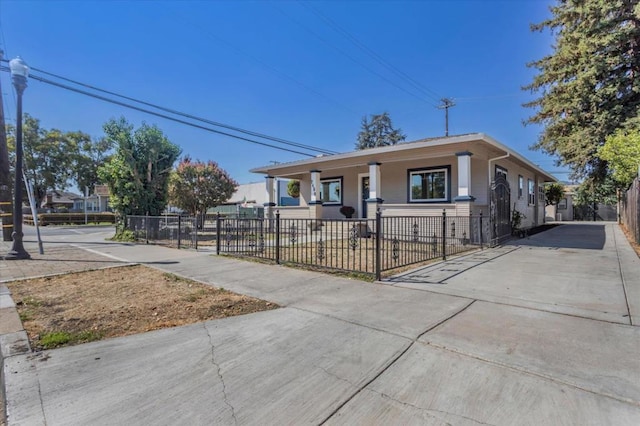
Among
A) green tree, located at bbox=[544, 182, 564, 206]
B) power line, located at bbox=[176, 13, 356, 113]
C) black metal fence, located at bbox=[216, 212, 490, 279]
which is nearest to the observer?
black metal fence, located at bbox=[216, 212, 490, 279]

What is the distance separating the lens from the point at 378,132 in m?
46.0

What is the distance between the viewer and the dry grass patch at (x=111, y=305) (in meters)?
3.49

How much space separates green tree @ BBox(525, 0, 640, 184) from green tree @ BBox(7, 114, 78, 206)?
46.8 m

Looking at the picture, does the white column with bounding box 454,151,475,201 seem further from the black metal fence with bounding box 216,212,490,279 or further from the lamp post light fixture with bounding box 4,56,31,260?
the lamp post light fixture with bounding box 4,56,31,260

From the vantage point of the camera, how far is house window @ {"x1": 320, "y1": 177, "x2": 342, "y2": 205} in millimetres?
16266

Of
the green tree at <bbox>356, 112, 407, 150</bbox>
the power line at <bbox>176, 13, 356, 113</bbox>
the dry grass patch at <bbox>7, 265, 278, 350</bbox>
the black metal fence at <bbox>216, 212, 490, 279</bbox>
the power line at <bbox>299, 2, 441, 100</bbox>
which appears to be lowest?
the dry grass patch at <bbox>7, 265, 278, 350</bbox>

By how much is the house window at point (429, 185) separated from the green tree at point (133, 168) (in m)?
10.4

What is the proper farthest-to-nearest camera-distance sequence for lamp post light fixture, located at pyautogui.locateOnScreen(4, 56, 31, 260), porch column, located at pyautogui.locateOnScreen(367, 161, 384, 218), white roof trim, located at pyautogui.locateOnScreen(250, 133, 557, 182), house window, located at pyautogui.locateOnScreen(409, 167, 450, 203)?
house window, located at pyautogui.locateOnScreen(409, 167, 450, 203), porch column, located at pyautogui.locateOnScreen(367, 161, 384, 218), white roof trim, located at pyautogui.locateOnScreen(250, 133, 557, 182), lamp post light fixture, located at pyautogui.locateOnScreen(4, 56, 31, 260)

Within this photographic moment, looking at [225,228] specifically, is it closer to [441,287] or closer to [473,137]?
[441,287]

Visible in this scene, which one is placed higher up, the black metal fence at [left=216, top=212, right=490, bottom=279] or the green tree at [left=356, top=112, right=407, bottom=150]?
the green tree at [left=356, top=112, right=407, bottom=150]

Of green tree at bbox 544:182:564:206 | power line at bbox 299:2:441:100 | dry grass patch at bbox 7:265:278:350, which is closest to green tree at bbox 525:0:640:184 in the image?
power line at bbox 299:2:441:100

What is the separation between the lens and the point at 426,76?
2111 cm

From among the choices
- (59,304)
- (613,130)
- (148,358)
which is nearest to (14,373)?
(148,358)

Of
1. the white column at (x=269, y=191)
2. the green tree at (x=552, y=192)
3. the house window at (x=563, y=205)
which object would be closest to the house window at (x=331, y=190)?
the white column at (x=269, y=191)
